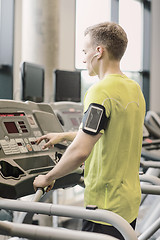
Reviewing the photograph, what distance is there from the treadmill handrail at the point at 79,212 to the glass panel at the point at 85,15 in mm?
4069

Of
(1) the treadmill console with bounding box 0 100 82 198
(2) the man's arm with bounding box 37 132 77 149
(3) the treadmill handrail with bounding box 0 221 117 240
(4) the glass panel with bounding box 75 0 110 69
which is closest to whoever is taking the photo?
(3) the treadmill handrail with bounding box 0 221 117 240

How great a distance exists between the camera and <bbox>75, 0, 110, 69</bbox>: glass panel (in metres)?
5.61

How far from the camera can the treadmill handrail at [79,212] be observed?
1294 mm

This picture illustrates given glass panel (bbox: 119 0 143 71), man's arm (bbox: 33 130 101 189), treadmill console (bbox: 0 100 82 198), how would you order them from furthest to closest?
glass panel (bbox: 119 0 143 71), treadmill console (bbox: 0 100 82 198), man's arm (bbox: 33 130 101 189)

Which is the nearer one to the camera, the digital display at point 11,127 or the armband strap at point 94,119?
the armband strap at point 94,119

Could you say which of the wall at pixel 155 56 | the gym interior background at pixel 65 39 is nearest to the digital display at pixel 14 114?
the gym interior background at pixel 65 39

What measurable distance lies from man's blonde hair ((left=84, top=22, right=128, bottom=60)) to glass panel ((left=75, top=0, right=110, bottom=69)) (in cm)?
383

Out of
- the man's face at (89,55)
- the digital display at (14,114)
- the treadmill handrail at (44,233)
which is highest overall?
the man's face at (89,55)

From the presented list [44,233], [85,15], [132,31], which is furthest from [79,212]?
[132,31]

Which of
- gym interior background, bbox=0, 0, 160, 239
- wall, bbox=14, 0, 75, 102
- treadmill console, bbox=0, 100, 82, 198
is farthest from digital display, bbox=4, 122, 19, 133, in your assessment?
wall, bbox=14, 0, 75, 102

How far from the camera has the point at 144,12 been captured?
7.32 meters

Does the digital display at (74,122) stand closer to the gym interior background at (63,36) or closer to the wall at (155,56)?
the gym interior background at (63,36)

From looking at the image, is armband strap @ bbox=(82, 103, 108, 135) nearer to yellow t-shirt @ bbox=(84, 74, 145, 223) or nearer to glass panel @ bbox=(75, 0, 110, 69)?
yellow t-shirt @ bbox=(84, 74, 145, 223)

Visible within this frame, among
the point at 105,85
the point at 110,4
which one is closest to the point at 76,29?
the point at 110,4
